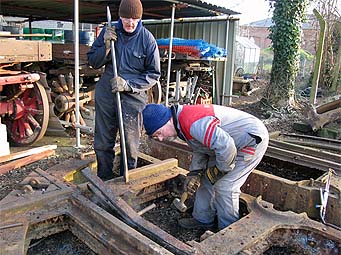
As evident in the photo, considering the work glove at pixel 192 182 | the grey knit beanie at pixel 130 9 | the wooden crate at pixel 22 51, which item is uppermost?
the grey knit beanie at pixel 130 9

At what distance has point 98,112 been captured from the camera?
3516 mm

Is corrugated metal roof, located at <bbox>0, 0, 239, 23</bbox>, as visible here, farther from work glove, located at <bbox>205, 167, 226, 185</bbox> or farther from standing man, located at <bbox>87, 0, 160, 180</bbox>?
work glove, located at <bbox>205, 167, 226, 185</bbox>

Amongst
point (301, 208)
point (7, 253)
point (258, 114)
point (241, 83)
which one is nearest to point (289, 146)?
point (301, 208)

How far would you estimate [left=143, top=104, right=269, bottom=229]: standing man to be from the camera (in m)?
2.59

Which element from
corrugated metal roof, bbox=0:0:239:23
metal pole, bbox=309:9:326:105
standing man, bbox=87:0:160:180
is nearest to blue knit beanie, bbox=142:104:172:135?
standing man, bbox=87:0:160:180

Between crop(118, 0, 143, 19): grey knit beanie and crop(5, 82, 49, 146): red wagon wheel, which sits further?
crop(5, 82, 49, 146): red wagon wheel

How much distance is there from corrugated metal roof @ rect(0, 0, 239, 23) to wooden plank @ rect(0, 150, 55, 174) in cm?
320

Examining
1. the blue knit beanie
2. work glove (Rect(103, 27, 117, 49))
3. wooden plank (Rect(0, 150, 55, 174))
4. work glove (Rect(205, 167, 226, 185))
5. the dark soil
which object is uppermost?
work glove (Rect(103, 27, 117, 49))

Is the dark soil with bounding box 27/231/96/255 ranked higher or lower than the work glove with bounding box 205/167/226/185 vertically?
lower

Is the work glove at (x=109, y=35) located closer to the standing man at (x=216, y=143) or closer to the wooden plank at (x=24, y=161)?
the standing man at (x=216, y=143)

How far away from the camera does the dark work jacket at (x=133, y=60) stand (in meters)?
3.39

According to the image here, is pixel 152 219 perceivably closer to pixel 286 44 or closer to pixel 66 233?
pixel 66 233

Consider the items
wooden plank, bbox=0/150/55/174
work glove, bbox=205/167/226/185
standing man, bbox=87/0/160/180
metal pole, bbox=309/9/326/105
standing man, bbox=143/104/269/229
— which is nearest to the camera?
standing man, bbox=143/104/269/229

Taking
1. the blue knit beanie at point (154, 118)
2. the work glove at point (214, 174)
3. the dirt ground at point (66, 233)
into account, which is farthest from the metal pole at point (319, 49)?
the blue knit beanie at point (154, 118)
